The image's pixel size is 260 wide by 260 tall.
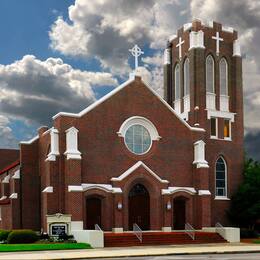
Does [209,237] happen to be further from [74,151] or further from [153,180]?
[74,151]

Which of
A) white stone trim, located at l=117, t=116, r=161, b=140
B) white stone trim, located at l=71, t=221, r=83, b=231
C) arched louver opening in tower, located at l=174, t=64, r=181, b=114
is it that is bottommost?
white stone trim, located at l=71, t=221, r=83, b=231

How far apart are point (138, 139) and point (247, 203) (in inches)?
436

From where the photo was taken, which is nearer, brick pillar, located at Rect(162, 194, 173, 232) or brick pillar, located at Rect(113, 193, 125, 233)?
brick pillar, located at Rect(113, 193, 125, 233)

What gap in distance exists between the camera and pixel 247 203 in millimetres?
47625

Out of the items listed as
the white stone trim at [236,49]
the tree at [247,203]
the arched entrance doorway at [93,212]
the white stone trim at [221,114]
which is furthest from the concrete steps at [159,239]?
the white stone trim at [236,49]

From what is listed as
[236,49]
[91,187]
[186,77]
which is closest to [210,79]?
[186,77]

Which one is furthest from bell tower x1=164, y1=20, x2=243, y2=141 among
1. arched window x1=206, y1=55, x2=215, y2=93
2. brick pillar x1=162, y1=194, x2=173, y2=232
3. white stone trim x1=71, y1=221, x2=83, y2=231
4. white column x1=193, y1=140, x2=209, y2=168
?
white stone trim x1=71, y1=221, x2=83, y2=231

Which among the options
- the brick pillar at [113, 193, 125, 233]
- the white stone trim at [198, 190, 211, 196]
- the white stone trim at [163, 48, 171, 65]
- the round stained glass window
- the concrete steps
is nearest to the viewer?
the concrete steps

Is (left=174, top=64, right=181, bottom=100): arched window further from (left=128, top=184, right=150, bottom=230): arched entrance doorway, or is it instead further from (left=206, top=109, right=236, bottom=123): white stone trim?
(left=128, top=184, right=150, bottom=230): arched entrance doorway

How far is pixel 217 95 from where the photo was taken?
51.1m

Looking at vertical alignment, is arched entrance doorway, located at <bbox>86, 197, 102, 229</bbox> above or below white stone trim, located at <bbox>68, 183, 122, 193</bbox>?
below

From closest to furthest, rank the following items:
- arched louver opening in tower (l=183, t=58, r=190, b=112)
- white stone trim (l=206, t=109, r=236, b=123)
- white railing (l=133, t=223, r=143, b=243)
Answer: white railing (l=133, t=223, r=143, b=243) → white stone trim (l=206, t=109, r=236, b=123) → arched louver opening in tower (l=183, t=58, r=190, b=112)

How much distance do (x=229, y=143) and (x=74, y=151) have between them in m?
16.4

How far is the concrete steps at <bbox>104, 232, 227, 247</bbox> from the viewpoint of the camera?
37625mm
